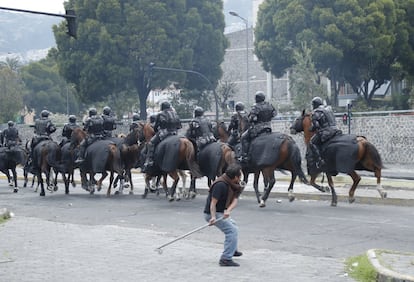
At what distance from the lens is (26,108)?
106 metres

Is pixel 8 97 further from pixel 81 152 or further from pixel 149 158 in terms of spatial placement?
pixel 149 158

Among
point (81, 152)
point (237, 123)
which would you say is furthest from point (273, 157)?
point (81, 152)

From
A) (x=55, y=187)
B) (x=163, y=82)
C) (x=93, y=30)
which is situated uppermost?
(x=93, y=30)

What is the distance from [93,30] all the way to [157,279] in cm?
5002

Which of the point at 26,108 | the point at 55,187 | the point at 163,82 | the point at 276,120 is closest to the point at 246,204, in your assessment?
the point at 55,187

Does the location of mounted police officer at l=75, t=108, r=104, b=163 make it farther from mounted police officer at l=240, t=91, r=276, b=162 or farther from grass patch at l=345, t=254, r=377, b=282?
grass patch at l=345, t=254, r=377, b=282

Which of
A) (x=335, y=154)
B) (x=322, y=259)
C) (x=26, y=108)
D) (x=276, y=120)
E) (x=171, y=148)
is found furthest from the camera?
(x=26, y=108)

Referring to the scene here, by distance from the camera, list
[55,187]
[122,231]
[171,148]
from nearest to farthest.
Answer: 1. [122,231]
2. [171,148]
3. [55,187]

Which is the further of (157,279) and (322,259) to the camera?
(322,259)

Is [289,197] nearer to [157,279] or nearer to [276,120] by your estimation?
[157,279]

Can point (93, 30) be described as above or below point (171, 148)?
above

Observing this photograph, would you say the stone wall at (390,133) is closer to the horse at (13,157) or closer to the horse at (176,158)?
the horse at (13,157)

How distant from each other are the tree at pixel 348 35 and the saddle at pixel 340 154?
3309 cm

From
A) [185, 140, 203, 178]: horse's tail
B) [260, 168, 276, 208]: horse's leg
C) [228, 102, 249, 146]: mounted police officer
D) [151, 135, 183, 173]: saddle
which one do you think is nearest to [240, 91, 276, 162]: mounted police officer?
[260, 168, 276, 208]: horse's leg
